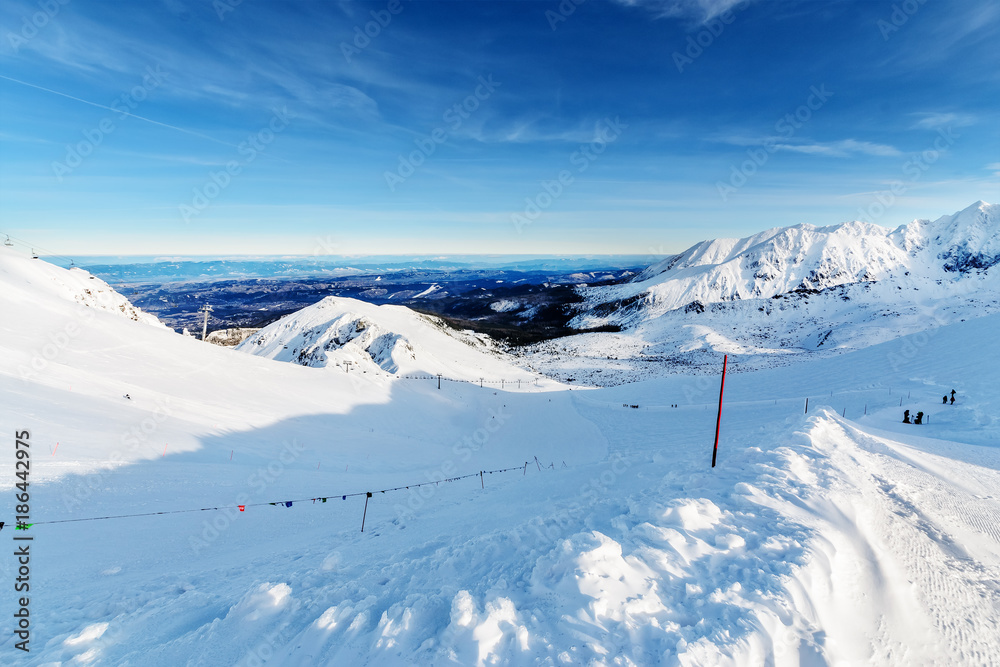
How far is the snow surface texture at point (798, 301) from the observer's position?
202ft

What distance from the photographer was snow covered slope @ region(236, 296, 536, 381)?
149 feet

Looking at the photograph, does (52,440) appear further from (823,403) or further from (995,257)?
(995,257)

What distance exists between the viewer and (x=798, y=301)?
83.8 m

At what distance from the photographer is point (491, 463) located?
20406 millimetres

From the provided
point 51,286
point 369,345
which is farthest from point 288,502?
point 369,345

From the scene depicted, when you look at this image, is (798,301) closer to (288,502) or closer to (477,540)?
(477,540)

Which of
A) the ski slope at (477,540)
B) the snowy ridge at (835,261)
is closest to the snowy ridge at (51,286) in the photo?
the ski slope at (477,540)

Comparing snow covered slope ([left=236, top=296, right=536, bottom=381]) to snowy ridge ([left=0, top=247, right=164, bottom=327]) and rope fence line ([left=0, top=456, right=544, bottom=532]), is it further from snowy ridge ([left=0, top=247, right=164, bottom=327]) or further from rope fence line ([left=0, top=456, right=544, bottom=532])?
rope fence line ([left=0, top=456, right=544, bottom=532])

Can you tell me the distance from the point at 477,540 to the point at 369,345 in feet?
151

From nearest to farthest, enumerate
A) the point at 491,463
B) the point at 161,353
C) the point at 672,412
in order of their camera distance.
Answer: the point at 491,463 → the point at 161,353 → the point at 672,412

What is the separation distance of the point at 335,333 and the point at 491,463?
1623 inches

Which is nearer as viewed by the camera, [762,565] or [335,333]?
[762,565]

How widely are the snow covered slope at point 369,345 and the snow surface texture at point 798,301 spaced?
12183 mm

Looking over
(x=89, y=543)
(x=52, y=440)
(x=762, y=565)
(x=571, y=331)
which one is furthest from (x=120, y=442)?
(x=571, y=331)
